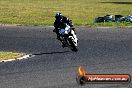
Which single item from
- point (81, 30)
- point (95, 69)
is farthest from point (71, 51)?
point (81, 30)

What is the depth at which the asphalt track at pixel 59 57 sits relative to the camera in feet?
55.4

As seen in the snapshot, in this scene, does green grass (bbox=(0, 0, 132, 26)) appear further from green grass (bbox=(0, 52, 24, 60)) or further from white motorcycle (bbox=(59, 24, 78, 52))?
green grass (bbox=(0, 52, 24, 60))

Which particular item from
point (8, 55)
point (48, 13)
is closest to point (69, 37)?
point (8, 55)

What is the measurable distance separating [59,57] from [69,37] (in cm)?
201

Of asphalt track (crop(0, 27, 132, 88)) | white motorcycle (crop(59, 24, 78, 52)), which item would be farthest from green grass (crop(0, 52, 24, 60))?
white motorcycle (crop(59, 24, 78, 52))

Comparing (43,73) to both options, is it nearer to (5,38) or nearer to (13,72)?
(13,72)

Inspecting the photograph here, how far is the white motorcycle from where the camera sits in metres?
24.2

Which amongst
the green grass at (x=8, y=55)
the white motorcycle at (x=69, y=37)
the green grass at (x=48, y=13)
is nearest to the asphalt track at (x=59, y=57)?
the white motorcycle at (x=69, y=37)

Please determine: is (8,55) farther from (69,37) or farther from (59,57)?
(69,37)

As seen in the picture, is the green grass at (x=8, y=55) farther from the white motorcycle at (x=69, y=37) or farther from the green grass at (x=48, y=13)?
the green grass at (x=48, y=13)

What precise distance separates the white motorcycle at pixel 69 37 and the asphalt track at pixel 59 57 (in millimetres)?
436

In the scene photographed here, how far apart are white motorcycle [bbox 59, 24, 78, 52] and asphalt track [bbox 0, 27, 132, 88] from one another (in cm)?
44

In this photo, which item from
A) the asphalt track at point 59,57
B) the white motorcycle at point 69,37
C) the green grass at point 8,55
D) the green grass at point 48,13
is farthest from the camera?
the green grass at point 48,13

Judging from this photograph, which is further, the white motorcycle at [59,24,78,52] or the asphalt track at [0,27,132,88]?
the white motorcycle at [59,24,78,52]
